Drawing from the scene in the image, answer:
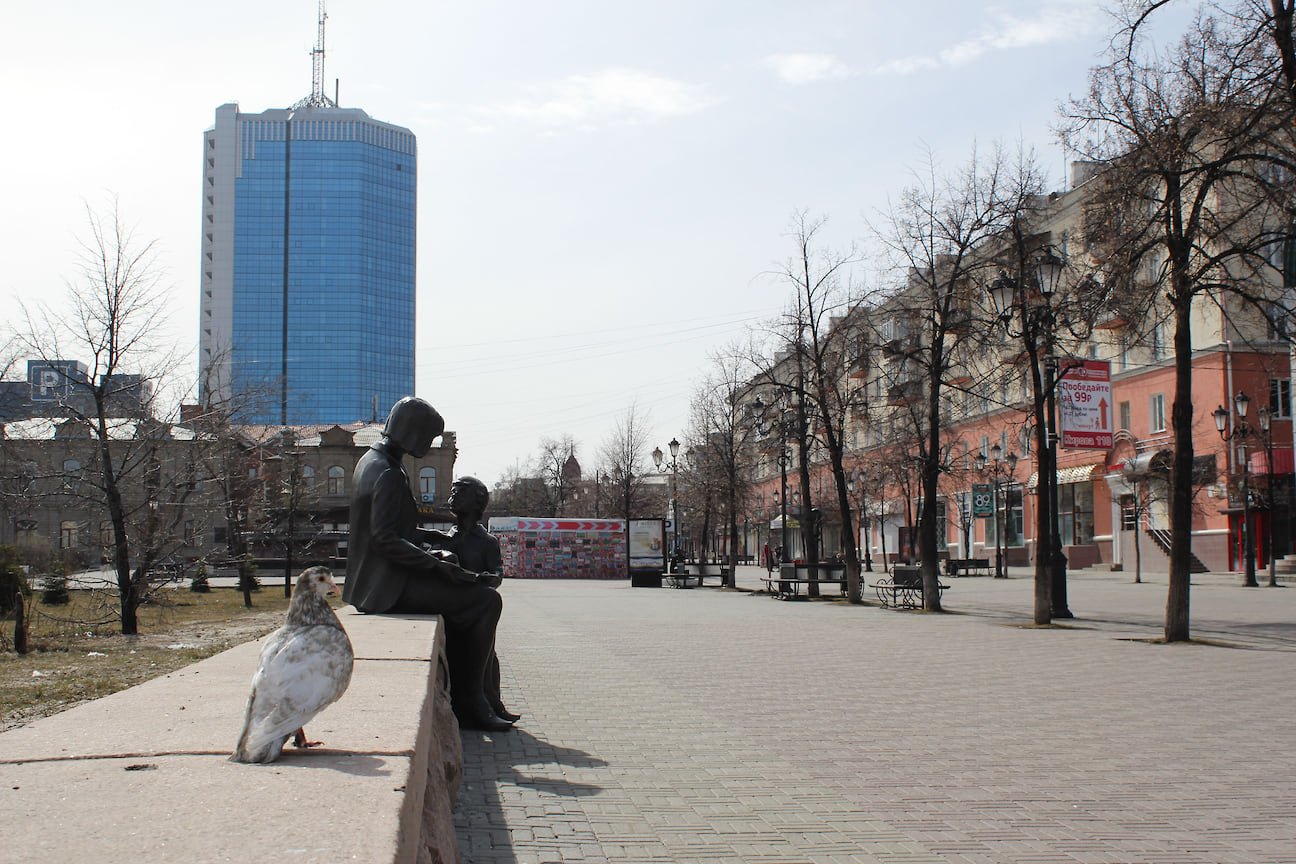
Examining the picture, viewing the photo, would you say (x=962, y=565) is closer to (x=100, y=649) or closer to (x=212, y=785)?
(x=100, y=649)

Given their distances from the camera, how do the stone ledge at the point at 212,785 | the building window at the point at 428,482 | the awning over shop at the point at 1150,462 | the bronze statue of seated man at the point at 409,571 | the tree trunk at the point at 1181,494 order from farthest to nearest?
1. the building window at the point at 428,482
2. the awning over shop at the point at 1150,462
3. the tree trunk at the point at 1181,494
4. the bronze statue of seated man at the point at 409,571
5. the stone ledge at the point at 212,785

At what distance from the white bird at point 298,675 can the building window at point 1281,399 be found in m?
44.7

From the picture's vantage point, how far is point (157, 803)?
95.3 inches

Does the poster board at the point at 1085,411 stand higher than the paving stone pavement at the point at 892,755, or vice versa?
the poster board at the point at 1085,411

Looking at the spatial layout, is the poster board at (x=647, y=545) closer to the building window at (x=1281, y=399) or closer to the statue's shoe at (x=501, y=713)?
the building window at (x=1281, y=399)

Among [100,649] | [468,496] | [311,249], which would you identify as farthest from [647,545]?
[311,249]

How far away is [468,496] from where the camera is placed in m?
8.56

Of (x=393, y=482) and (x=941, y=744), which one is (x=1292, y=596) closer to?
Answer: (x=941, y=744)

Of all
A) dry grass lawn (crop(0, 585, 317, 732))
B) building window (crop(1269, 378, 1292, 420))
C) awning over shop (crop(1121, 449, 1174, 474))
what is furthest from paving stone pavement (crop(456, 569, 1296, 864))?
building window (crop(1269, 378, 1292, 420))

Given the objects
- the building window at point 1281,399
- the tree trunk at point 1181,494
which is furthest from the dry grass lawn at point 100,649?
the building window at point 1281,399

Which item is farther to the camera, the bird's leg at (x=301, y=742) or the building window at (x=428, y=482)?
the building window at (x=428, y=482)

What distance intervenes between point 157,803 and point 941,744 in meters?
6.28

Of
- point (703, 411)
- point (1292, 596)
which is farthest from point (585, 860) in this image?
point (703, 411)

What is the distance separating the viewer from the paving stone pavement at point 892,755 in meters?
5.18
